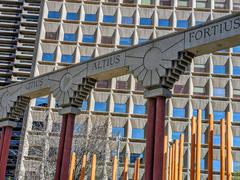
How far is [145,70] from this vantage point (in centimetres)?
1454

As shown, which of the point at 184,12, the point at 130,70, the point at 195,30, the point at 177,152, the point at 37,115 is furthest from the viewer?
the point at 184,12

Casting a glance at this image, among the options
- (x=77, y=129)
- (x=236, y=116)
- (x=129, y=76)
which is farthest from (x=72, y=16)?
(x=236, y=116)

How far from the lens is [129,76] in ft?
186

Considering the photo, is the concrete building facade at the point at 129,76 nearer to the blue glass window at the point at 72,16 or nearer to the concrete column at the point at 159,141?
the blue glass window at the point at 72,16

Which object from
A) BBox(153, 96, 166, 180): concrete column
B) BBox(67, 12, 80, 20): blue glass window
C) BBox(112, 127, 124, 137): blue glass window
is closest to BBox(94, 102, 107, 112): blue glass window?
BBox(112, 127, 124, 137): blue glass window

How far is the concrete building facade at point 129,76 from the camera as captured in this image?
54094 mm

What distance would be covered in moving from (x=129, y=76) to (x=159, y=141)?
4346cm

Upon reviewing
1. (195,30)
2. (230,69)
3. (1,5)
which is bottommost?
(195,30)

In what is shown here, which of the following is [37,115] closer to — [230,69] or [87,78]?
[230,69]

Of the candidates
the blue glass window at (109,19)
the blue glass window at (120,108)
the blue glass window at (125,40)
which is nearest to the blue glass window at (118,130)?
the blue glass window at (120,108)

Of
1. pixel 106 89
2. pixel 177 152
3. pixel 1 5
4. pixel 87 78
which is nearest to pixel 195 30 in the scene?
pixel 87 78

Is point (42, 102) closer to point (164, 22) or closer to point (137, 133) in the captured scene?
point (137, 133)

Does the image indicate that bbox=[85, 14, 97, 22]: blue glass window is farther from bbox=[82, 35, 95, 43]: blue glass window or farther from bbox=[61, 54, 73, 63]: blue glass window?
bbox=[61, 54, 73, 63]: blue glass window

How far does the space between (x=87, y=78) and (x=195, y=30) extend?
4.92 meters
